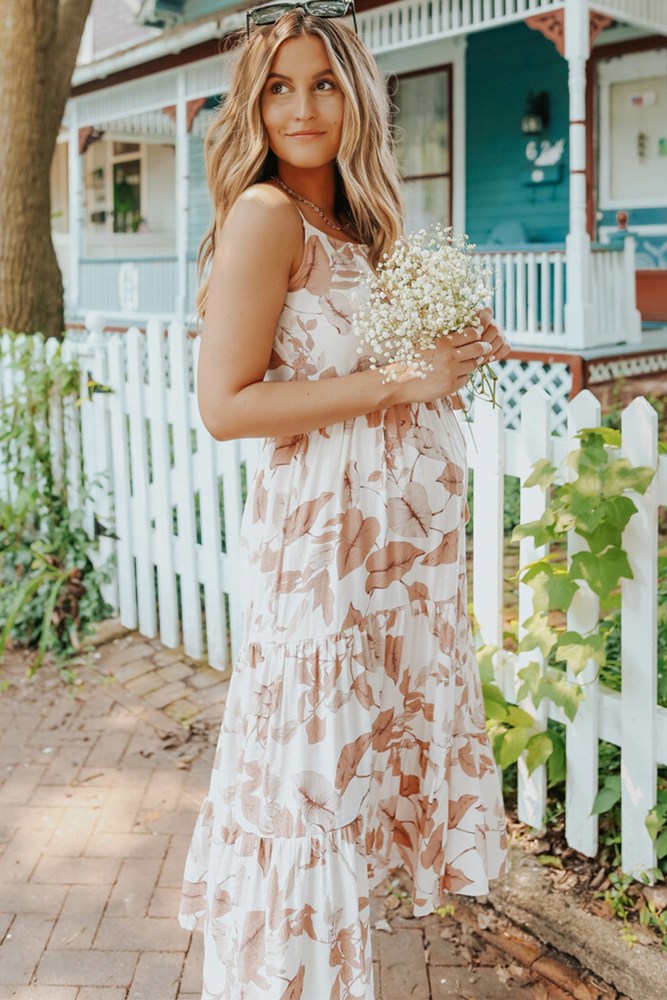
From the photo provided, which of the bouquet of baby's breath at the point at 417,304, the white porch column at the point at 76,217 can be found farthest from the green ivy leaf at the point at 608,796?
the white porch column at the point at 76,217

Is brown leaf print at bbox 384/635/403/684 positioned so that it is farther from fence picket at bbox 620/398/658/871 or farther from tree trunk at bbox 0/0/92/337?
tree trunk at bbox 0/0/92/337

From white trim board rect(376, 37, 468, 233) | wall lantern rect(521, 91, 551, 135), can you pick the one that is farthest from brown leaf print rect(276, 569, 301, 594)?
white trim board rect(376, 37, 468, 233)

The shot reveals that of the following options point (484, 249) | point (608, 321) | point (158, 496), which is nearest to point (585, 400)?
point (158, 496)

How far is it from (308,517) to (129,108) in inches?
540

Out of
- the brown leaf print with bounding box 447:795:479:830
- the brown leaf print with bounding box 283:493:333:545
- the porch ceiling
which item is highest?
the porch ceiling

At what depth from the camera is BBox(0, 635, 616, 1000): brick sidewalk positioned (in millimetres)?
2586

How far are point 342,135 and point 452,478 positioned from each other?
0.71m

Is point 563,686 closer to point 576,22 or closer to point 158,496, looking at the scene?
point 158,496

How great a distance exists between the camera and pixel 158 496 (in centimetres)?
460

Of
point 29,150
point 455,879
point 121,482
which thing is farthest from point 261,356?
point 29,150

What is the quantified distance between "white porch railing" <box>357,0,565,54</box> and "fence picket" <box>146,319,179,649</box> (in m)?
5.65

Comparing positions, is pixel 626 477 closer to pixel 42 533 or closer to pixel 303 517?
pixel 303 517

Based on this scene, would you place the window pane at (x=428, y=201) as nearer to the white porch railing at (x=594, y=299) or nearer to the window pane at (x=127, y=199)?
the white porch railing at (x=594, y=299)

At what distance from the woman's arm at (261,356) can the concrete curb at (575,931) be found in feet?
4.92
